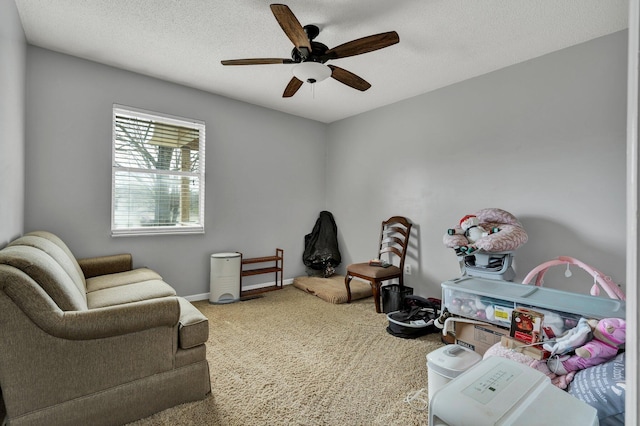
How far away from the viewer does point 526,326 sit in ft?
Answer: 5.30

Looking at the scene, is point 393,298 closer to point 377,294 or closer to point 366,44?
point 377,294

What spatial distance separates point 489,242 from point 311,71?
77.4 inches

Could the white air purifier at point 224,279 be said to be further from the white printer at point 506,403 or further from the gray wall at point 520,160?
the white printer at point 506,403

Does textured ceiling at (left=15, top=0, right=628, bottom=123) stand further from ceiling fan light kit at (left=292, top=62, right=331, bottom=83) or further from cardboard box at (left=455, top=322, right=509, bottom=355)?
cardboard box at (left=455, top=322, right=509, bottom=355)

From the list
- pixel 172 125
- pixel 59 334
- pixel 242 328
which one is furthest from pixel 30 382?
pixel 172 125

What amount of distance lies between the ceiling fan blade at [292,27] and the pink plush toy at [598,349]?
7.49ft

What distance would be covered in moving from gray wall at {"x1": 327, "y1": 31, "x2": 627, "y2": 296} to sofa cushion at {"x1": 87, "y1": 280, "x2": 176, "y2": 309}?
272cm

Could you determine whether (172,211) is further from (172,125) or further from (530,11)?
(530,11)

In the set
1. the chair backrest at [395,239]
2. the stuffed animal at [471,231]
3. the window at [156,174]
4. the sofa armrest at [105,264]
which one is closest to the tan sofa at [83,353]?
the sofa armrest at [105,264]

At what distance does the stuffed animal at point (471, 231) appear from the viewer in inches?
102

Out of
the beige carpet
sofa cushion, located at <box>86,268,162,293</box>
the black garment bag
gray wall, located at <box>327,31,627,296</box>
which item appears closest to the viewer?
the beige carpet

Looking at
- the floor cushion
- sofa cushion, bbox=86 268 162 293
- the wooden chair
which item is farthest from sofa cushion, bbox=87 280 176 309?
the wooden chair

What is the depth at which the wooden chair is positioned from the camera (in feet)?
10.8

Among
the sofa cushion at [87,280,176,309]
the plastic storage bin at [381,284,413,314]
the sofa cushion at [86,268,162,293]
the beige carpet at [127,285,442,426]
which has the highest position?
the sofa cushion at [86,268,162,293]
